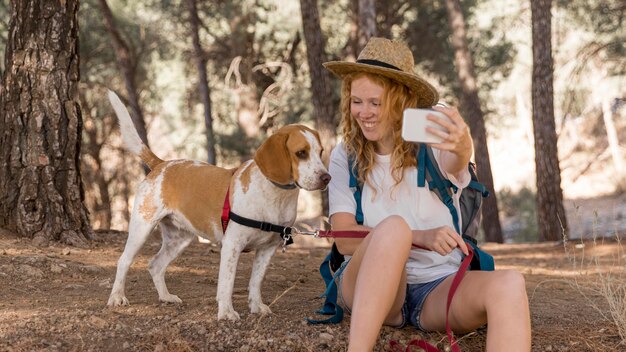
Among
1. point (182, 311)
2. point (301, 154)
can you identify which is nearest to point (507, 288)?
point (301, 154)

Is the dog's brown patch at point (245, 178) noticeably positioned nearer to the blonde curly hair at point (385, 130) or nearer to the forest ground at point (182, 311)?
the forest ground at point (182, 311)

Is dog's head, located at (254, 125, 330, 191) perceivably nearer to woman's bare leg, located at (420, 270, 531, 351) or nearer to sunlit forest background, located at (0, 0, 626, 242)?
woman's bare leg, located at (420, 270, 531, 351)

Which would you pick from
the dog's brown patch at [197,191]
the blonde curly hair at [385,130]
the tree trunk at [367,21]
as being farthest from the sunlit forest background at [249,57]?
the blonde curly hair at [385,130]

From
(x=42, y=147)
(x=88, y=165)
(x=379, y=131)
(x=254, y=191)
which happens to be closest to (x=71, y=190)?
(x=42, y=147)

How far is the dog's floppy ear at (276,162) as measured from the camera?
4.79 m

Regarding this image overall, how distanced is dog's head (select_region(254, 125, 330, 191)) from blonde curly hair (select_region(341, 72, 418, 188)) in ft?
1.37

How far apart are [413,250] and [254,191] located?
1146 mm

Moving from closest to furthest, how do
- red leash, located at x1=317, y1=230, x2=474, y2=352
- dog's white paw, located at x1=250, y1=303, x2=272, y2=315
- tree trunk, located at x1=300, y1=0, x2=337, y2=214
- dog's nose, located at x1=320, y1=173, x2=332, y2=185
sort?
red leash, located at x1=317, y1=230, x2=474, y2=352
dog's nose, located at x1=320, y1=173, x2=332, y2=185
dog's white paw, located at x1=250, y1=303, x2=272, y2=315
tree trunk, located at x1=300, y1=0, x2=337, y2=214

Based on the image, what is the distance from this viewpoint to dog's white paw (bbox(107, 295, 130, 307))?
17.5ft

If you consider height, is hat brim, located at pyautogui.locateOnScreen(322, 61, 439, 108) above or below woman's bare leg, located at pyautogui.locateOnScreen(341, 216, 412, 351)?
above

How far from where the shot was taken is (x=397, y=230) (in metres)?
3.82

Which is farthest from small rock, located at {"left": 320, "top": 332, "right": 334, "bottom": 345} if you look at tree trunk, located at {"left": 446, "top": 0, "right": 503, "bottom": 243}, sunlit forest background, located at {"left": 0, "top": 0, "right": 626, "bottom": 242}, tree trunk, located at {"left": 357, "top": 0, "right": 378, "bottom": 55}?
sunlit forest background, located at {"left": 0, "top": 0, "right": 626, "bottom": 242}

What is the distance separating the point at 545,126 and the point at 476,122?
228cm

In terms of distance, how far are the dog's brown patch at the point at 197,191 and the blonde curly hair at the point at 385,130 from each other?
120 centimetres
